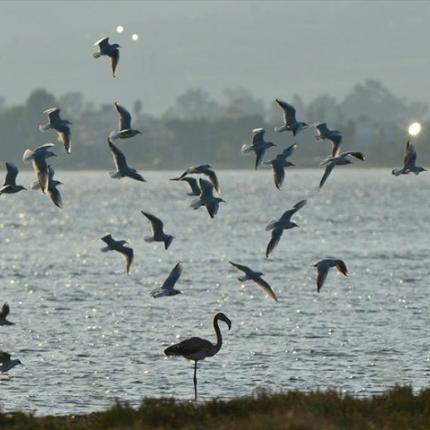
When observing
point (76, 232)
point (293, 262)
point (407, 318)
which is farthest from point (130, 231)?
point (407, 318)

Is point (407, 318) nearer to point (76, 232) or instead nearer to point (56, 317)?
point (56, 317)

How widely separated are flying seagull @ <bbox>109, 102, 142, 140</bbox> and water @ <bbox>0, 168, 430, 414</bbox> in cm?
634

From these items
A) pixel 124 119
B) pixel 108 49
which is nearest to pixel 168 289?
pixel 124 119

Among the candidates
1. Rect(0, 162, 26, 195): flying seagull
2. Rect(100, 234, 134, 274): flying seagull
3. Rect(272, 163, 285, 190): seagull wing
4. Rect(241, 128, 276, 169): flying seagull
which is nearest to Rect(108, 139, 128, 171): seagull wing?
Rect(100, 234, 134, 274): flying seagull

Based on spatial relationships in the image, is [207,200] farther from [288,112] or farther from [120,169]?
[288,112]

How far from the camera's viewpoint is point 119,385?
128ft

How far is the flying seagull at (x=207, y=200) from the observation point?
33.6 m

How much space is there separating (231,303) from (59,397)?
92.6 feet

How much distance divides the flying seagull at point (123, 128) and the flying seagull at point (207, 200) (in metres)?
2.11

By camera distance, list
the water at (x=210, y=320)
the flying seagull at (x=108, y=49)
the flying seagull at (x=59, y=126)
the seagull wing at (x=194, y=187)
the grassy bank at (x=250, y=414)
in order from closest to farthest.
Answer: the grassy bank at (x=250, y=414) → the flying seagull at (x=59, y=126) → the flying seagull at (x=108, y=49) → the seagull wing at (x=194, y=187) → the water at (x=210, y=320)

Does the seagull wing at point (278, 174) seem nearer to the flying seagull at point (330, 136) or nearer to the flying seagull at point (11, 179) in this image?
the flying seagull at point (330, 136)

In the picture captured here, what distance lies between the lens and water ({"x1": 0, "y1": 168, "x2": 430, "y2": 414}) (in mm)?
39469

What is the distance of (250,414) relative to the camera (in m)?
24.1

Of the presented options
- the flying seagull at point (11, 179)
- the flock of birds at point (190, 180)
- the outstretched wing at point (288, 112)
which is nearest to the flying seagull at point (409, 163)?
the flock of birds at point (190, 180)
